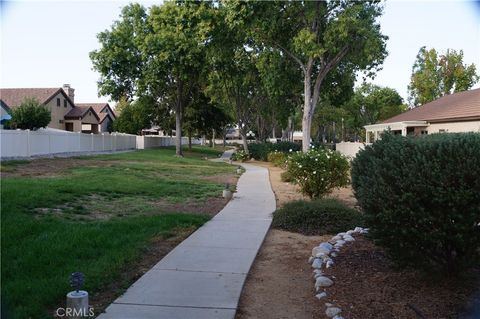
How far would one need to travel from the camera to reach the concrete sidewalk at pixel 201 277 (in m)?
4.98

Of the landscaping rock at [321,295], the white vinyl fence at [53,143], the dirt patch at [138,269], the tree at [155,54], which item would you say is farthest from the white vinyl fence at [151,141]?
the landscaping rock at [321,295]

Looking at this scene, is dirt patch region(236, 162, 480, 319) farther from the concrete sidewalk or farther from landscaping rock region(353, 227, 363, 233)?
landscaping rock region(353, 227, 363, 233)

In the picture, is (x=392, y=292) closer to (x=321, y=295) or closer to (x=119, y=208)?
(x=321, y=295)

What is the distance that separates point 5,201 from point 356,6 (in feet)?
60.6

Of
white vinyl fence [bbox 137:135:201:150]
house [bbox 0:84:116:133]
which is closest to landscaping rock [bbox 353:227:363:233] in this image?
house [bbox 0:84:116:133]

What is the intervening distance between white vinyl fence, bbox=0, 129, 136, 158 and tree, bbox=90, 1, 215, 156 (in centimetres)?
429

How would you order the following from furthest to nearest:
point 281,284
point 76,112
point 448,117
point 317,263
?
1. point 76,112
2. point 448,117
3. point 317,263
4. point 281,284

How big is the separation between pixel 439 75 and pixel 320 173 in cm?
3416

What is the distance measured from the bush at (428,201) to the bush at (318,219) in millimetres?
3915

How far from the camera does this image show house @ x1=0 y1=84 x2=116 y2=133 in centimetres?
5038

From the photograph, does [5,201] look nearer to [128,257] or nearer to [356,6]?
[128,257]

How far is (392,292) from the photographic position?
549 centimetres

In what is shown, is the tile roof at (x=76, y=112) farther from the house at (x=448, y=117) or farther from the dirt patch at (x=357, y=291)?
the dirt patch at (x=357, y=291)

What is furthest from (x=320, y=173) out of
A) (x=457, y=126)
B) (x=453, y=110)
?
(x=453, y=110)
